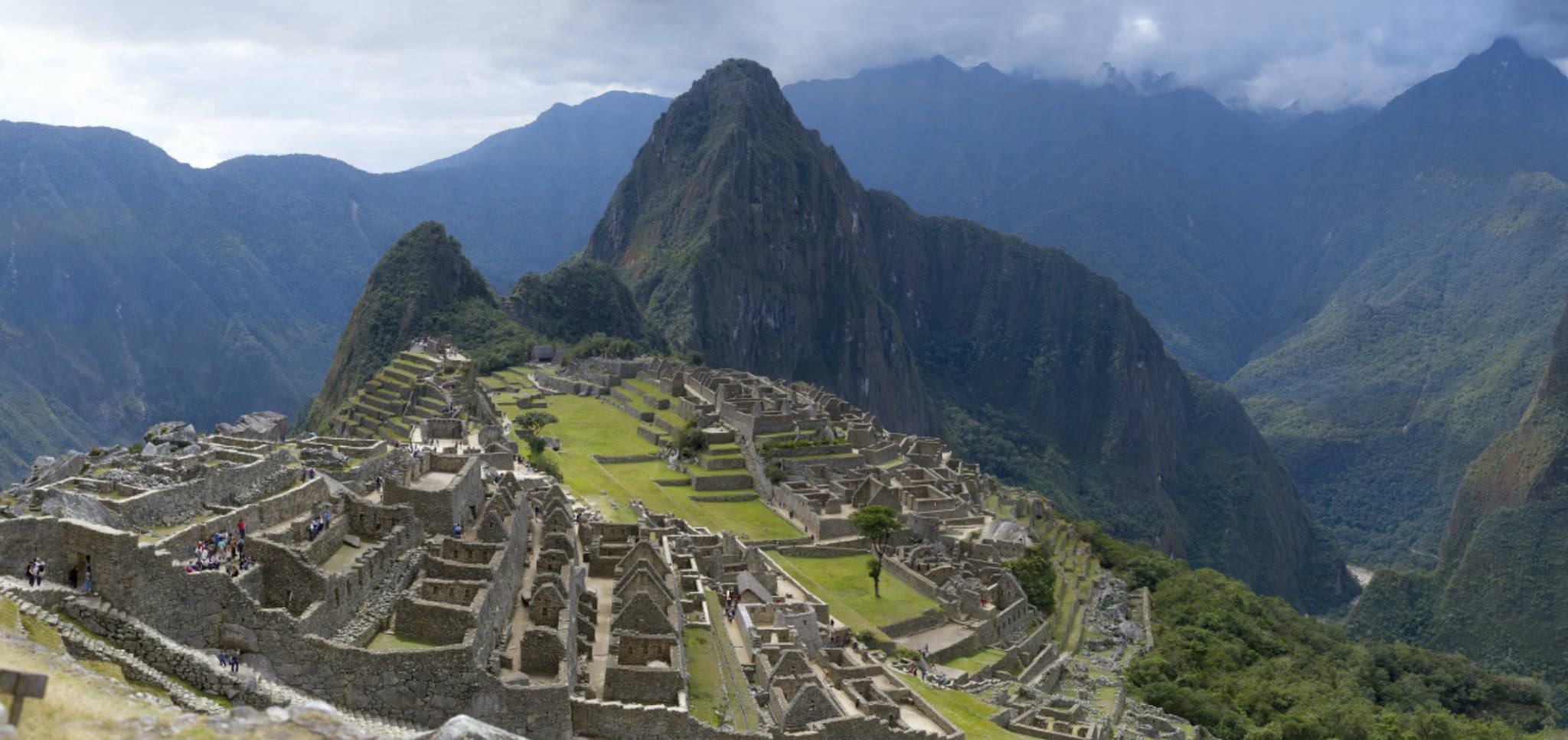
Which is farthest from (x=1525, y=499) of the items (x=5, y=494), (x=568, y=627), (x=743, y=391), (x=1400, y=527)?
(x=5, y=494)

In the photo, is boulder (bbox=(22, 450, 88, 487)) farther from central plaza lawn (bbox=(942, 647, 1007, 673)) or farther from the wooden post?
central plaza lawn (bbox=(942, 647, 1007, 673))

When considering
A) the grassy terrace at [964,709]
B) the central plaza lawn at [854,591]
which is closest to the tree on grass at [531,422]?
the central plaza lawn at [854,591]

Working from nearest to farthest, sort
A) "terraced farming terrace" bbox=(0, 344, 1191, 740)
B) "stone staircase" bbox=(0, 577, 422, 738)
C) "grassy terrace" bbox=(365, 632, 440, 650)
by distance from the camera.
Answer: "stone staircase" bbox=(0, 577, 422, 738), "terraced farming terrace" bbox=(0, 344, 1191, 740), "grassy terrace" bbox=(365, 632, 440, 650)

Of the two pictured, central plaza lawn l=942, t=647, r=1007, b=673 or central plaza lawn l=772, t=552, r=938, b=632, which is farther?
central plaza lawn l=772, t=552, r=938, b=632

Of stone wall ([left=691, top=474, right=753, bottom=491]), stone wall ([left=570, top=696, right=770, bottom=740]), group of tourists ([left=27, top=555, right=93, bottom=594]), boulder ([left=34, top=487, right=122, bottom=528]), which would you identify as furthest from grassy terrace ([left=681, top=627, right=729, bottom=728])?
stone wall ([left=691, top=474, right=753, bottom=491])

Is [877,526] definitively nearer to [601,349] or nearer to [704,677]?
[704,677]

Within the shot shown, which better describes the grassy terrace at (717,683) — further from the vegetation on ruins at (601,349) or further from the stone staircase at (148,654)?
the vegetation on ruins at (601,349)

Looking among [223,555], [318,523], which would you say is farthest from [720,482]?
[223,555]

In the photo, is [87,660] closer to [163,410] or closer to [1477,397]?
[163,410]
